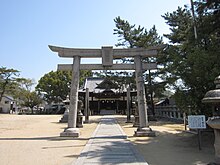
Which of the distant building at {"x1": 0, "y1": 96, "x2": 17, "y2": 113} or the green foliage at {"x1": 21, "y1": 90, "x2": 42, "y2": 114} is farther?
the distant building at {"x1": 0, "y1": 96, "x2": 17, "y2": 113}

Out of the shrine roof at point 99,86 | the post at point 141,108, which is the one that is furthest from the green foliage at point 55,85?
the post at point 141,108

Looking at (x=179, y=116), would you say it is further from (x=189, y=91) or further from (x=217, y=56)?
(x=217, y=56)

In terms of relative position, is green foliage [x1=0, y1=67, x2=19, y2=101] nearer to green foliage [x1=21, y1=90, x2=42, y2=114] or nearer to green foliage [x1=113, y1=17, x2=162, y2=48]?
green foliage [x1=21, y1=90, x2=42, y2=114]

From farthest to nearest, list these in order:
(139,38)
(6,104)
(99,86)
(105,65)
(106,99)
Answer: (6,104) → (106,99) → (99,86) → (139,38) → (105,65)

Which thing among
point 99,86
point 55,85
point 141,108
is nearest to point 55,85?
point 55,85

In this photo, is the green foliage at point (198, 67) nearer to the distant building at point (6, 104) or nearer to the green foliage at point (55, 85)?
the green foliage at point (55, 85)

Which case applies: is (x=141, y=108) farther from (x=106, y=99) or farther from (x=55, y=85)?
(x=55, y=85)

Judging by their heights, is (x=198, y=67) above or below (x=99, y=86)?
below

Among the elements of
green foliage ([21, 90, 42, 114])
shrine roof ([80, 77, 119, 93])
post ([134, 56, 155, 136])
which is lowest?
post ([134, 56, 155, 136])

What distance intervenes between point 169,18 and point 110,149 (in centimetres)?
1936

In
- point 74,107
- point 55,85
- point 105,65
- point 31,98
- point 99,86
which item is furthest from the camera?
point 31,98

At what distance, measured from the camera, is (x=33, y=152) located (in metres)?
7.65

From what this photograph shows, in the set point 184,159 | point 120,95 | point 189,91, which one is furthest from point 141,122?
point 120,95

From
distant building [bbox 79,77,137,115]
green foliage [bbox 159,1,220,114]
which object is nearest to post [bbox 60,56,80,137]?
green foliage [bbox 159,1,220,114]
